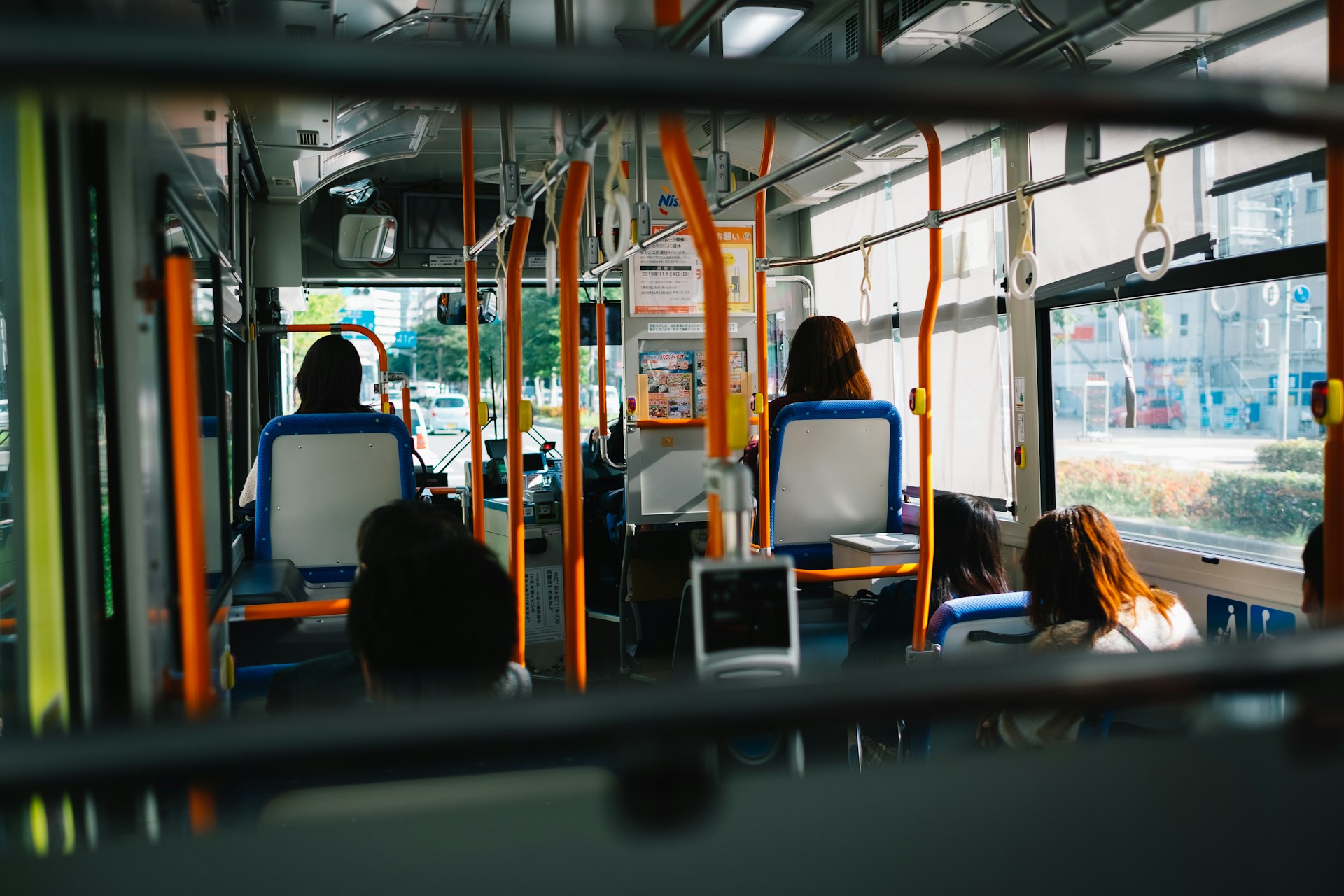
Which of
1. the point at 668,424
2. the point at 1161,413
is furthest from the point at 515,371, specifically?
the point at 668,424

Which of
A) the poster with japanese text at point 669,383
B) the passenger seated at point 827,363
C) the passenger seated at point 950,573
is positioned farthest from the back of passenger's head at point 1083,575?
the poster with japanese text at point 669,383

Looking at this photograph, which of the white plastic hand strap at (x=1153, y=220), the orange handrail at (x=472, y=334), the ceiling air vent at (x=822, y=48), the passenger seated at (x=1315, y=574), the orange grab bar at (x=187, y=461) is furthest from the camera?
the ceiling air vent at (x=822, y=48)

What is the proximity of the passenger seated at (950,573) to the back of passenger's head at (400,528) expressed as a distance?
1449 millimetres

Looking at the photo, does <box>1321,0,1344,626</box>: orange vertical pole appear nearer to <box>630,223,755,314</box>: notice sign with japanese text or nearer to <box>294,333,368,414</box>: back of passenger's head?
<box>294,333,368,414</box>: back of passenger's head

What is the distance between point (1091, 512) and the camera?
7.45 feet

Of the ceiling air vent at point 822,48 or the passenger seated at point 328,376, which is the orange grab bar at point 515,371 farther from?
the ceiling air vent at point 822,48

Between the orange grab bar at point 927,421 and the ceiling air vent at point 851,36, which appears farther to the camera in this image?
the ceiling air vent at point 851,36

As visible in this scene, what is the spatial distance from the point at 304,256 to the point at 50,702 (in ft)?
17.1

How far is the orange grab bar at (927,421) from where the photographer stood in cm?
276

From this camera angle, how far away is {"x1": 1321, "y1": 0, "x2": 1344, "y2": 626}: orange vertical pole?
3.97 ft

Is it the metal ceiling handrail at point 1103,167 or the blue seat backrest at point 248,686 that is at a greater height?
the metal ceiling handrail at point 1103,167

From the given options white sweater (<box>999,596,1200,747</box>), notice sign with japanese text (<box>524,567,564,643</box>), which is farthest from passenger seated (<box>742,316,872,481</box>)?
white sweater (<box>999,596,1200,747</box>)

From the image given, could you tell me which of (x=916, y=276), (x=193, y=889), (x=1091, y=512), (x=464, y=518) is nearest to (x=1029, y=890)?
(x=193, y=889)

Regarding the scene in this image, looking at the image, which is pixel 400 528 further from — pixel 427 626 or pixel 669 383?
pixel 669 383
